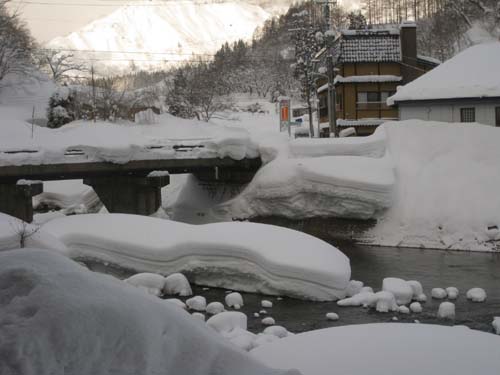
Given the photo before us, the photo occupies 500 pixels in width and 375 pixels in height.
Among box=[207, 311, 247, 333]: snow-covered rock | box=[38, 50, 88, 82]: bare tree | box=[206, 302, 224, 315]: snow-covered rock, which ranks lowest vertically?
box=[206, 302, 224, 315]: snow-covered rock

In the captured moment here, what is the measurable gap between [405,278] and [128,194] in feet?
47.4

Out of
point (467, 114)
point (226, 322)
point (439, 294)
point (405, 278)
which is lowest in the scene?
point (405, 278)

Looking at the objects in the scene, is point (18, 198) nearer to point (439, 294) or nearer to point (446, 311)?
point (439, 294)

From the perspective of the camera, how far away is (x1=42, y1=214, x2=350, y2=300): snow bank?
14.6 meters

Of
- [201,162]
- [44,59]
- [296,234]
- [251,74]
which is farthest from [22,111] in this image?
[251,74]

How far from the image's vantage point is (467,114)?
30922 millimetres

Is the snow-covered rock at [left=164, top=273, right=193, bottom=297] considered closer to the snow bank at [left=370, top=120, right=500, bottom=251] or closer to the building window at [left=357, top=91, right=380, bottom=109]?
the snow bank at [left=370, top=120, right=500, bottom=251]

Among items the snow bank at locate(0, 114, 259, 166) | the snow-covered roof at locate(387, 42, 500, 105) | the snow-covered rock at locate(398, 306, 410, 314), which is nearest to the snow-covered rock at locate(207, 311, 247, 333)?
the snow-covered rock at locate(398, 306, 410, 314)

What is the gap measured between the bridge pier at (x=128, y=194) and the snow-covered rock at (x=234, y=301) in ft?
43.6

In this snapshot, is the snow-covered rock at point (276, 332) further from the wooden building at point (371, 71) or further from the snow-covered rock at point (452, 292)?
the wooden building at point (371, 71)

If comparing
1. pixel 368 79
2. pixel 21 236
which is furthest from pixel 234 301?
pixel 368 79

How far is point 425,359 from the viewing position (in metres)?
6.39

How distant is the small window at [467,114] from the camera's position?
101 feet

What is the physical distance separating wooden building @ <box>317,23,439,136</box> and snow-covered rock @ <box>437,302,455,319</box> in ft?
99.4
